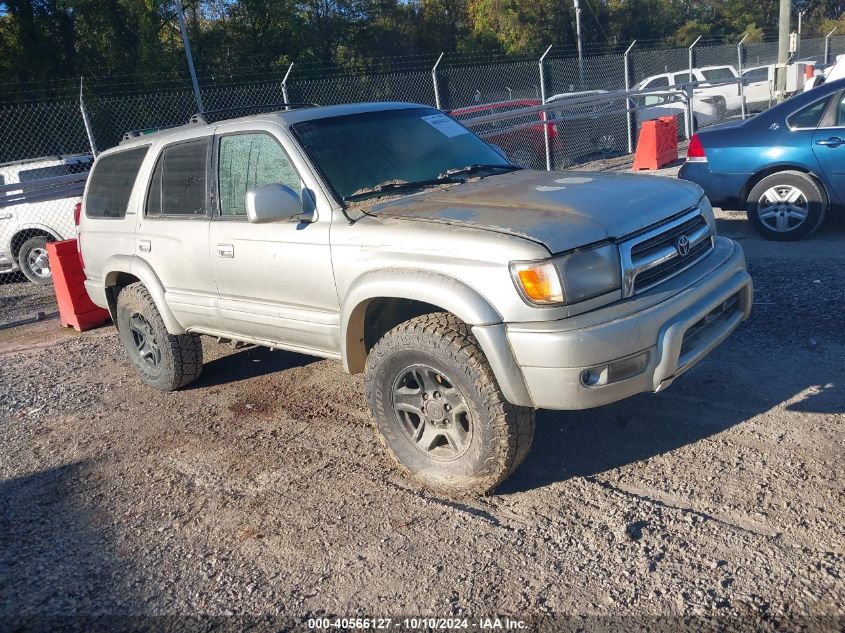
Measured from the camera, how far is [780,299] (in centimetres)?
604

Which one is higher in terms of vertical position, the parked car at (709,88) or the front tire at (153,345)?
the parked car at (709,88)

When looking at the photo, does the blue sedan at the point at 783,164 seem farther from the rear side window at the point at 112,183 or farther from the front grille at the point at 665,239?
the rear side window at the point at 112,183

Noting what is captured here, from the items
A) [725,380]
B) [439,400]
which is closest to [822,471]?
[725,380]

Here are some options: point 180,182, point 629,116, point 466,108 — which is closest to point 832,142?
point 180,182

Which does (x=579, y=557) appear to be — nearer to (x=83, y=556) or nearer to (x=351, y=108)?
(x=83, y=556)

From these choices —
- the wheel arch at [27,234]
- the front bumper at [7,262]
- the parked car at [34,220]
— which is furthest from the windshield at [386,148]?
the front bumper at [7,262]

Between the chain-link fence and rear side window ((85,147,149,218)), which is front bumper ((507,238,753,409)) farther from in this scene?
the chain-link fence

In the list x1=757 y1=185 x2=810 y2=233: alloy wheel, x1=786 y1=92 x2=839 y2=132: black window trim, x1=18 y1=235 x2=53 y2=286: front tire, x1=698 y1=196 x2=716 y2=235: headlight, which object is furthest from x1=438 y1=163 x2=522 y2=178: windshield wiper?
x1=18 y1=235 x2=53 y2=286: front tire

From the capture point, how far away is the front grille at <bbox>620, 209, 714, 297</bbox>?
3.50 metres

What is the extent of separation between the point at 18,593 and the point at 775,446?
3.70 m

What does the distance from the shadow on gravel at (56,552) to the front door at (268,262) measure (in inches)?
54.0

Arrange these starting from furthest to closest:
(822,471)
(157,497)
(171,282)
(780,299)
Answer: (780,299), (171,282), (157,497), (822,471)

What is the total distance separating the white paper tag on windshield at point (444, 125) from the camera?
16.5 feet

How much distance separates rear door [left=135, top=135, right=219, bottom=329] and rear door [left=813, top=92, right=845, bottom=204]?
5.69 m
